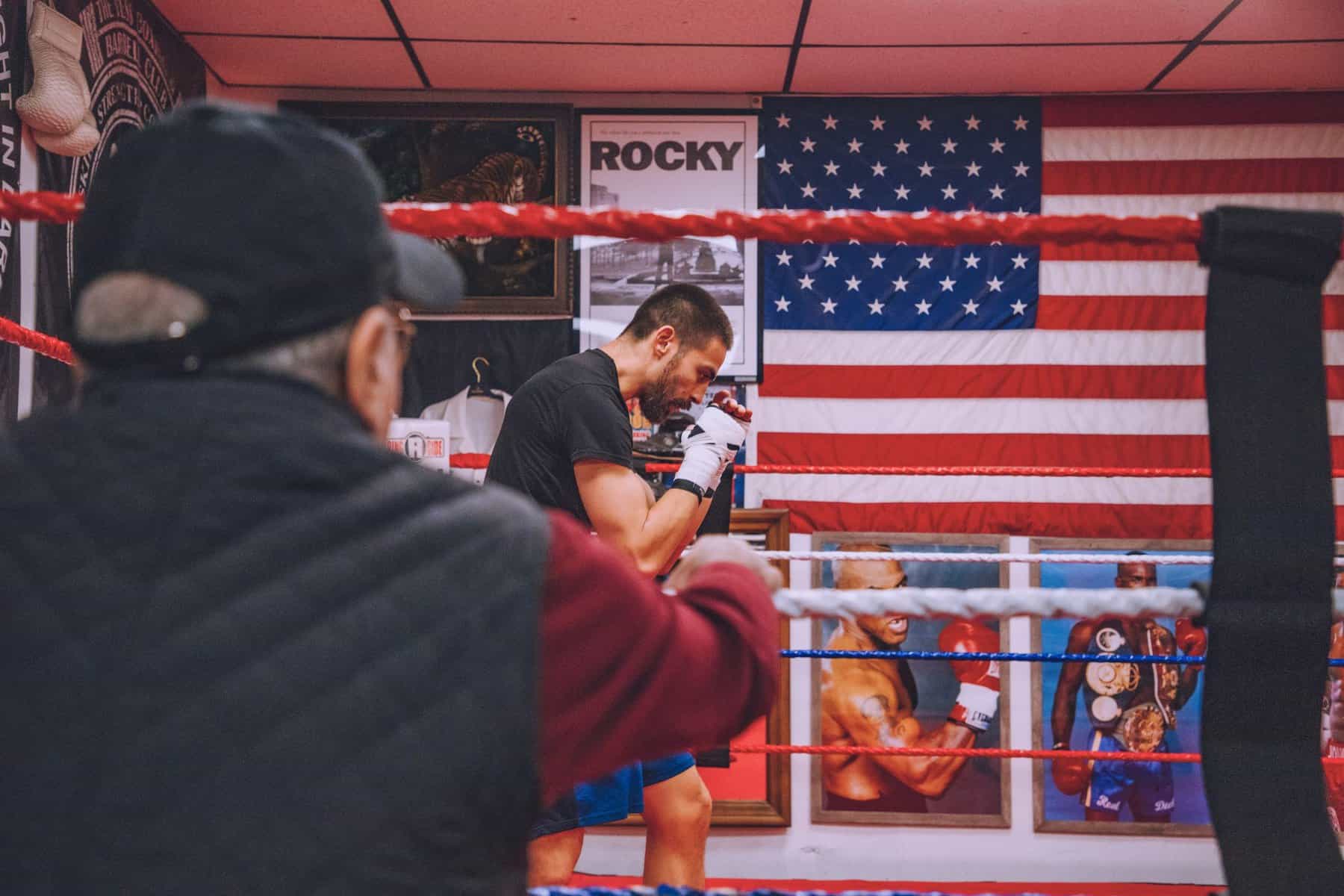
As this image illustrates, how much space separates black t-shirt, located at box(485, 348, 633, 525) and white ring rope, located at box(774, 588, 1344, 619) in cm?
99

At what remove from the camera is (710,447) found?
1.93 m

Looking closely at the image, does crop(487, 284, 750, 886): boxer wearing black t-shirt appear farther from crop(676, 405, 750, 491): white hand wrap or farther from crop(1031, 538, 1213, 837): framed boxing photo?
crop(1031, 538, 1213, 837): framed boxing photo

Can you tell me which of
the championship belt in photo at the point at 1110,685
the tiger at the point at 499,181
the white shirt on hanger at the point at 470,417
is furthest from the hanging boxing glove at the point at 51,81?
the championship belt in photo at the point at 1110,685

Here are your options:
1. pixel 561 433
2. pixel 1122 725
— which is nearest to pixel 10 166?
pixel 561 433

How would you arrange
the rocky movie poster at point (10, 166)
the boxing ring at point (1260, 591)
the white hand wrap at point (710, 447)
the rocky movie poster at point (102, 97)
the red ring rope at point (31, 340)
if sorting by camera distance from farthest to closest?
the rocky movie poster at point (102, 97)
the rocky movie poster at point (10, 166)
the white hand wrap at point (710, 447)
the red ring rope at point (31, 340)
the boxing ring at point (1260, 591)

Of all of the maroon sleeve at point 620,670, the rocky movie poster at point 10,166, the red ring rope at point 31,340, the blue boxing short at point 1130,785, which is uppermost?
the rocky movie poster at point 10,166

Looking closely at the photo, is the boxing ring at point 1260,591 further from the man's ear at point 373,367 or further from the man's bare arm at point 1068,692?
the man's bare arm at point 1068,692

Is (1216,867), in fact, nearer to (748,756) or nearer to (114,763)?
(748,756)

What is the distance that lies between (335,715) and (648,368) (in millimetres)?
1484

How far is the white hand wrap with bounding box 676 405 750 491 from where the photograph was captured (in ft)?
6.10

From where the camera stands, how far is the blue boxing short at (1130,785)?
125 inches

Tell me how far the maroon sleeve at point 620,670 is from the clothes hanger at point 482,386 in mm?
2821

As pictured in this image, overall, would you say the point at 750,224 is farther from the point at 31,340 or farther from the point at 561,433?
the point at 31,340

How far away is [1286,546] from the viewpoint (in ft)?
2.30
